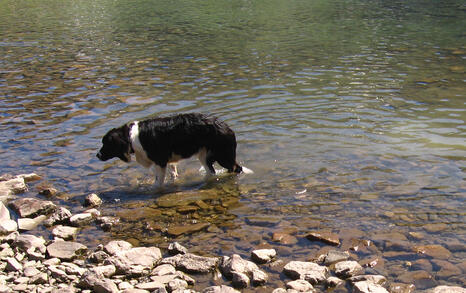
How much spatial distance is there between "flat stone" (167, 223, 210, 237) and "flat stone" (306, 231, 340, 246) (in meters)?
1.39

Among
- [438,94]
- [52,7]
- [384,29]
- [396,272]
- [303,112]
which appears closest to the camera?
[396,272]

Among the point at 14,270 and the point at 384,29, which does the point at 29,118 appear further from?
the point at 384,29

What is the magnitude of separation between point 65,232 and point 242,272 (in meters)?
2.47

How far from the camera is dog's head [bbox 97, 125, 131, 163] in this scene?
26.2ft

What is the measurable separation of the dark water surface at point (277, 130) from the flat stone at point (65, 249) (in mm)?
328

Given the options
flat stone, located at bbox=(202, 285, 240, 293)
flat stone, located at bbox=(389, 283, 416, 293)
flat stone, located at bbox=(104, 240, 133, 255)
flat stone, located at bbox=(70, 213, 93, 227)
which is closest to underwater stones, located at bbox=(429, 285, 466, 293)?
flat stone, located at bbox=(389, 283, 416, 293)

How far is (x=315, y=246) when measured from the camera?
5.73 metres

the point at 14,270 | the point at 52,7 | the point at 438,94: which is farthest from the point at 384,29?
the point at 52,7

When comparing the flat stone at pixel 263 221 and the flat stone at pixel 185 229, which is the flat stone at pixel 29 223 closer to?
the flat stone at pixel 185 229

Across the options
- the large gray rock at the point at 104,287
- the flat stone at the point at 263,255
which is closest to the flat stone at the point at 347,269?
the flat stone at the point at 263,255

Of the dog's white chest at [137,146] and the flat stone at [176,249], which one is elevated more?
the dog's white chest at [137,146]

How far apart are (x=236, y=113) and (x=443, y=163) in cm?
455

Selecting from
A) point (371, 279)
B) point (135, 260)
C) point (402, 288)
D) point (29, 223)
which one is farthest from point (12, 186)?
point (402, 288)

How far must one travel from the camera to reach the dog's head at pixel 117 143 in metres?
7.99
